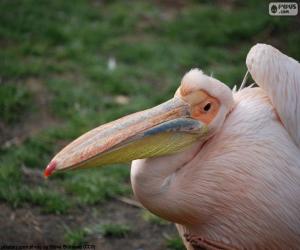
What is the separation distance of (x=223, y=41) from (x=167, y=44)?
683 mm

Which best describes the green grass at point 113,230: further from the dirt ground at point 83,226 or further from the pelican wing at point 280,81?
the pelican wing at point 280,81

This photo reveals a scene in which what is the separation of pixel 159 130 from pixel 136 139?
0.44 feet

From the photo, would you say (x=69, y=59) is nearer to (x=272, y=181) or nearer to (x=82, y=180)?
(x=82, y=180)

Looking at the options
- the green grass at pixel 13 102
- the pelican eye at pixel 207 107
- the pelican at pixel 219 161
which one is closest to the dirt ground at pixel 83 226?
the pelican at pixel 219 161

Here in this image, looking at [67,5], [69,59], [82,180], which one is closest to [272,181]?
[82,180]

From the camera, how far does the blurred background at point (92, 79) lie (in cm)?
428

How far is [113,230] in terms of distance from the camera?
4.19 meters

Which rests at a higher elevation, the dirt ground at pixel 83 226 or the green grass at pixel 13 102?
the green grass at pixel 13 102

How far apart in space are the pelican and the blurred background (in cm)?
109

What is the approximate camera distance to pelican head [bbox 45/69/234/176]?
2.97 metres

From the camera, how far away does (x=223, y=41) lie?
6766 millimetres

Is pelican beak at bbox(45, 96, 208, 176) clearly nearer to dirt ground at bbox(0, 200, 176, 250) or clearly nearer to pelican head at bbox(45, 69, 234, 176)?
pelican head at bbox(45, 69, 234, 176)

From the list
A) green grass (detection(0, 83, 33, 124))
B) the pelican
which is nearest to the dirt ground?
the pelican

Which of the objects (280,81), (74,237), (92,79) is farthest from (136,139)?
(92,79)
